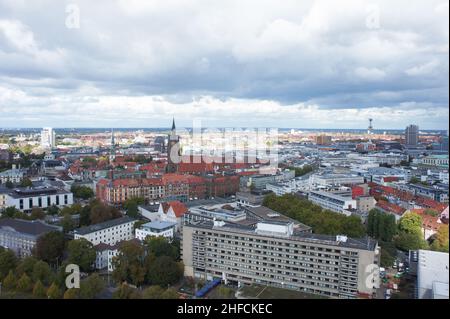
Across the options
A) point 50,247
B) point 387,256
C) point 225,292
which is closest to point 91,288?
point 225,292

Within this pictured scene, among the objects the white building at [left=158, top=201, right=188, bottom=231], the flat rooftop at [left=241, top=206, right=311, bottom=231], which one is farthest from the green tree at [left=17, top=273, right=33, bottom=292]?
the flat rooftop at [left=241, top=206, right=311, bottom=231]

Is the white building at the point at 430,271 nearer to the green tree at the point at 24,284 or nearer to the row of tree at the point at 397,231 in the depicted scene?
the row of tree at the point at 397,231

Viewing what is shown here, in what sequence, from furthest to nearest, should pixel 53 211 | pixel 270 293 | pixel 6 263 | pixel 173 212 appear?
pixel 53 211, pixel 173 212, pixel 6 263, pixel 270 293

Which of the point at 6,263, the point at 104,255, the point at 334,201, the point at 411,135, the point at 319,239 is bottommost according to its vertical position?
the point at 104,255

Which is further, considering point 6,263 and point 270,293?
point 6,263

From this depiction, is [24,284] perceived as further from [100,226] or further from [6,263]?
Result: [100,226]

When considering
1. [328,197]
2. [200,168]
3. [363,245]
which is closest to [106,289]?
[363,245]

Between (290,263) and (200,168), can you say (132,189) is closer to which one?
(200,168)
